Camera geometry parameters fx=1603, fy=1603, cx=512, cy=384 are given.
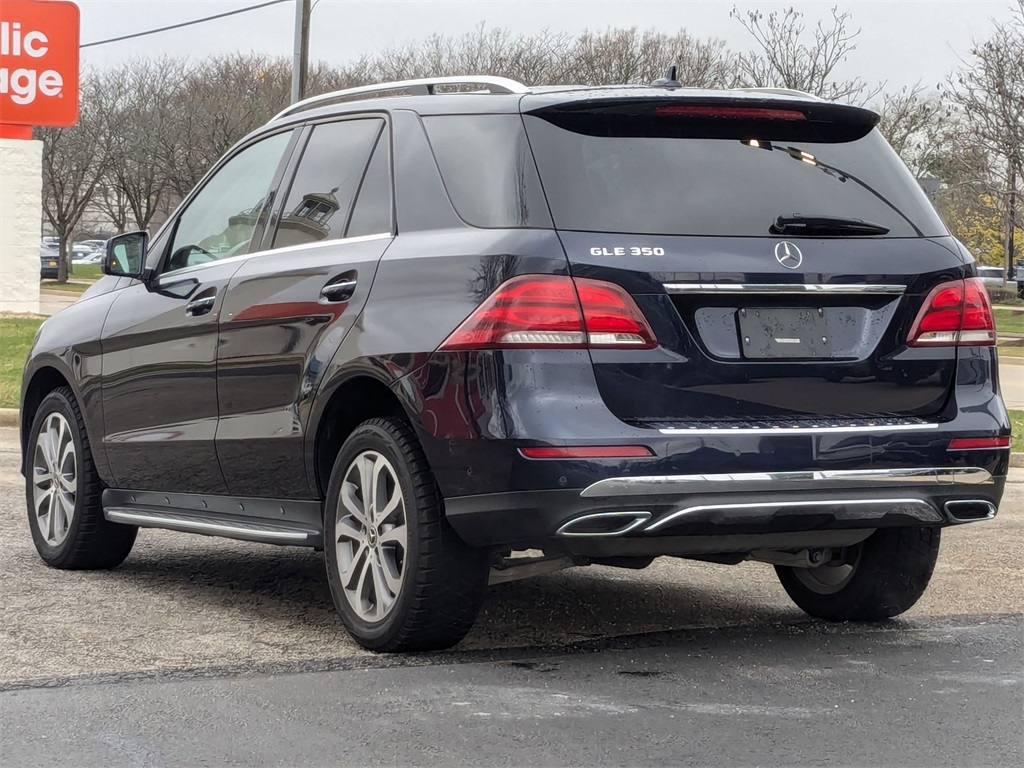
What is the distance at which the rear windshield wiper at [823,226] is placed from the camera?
486 centimetres

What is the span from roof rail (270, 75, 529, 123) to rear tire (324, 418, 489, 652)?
3.74 ft

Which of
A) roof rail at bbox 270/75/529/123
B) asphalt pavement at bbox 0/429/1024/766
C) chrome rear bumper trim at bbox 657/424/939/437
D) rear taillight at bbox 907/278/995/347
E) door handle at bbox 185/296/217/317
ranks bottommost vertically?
asphalt pavement at bbox 0/429/1024/766

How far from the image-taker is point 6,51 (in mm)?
24266

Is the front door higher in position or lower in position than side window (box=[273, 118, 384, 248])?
lower

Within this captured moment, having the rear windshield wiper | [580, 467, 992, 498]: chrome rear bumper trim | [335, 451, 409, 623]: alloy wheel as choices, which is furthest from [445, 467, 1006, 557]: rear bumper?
the rear windshield wiper

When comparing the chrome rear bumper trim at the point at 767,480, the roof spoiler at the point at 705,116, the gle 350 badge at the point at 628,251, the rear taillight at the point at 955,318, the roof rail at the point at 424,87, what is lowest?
the chrome rear bumper trim at the point at 767,480

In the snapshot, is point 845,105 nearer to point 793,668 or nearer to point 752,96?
point 752,96

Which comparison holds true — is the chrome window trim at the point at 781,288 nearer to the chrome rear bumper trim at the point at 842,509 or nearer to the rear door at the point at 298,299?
the chrome rear bumper trim at the point at 842,509

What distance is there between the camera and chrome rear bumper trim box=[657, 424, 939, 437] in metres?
4.54

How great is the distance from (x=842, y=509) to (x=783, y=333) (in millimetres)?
543

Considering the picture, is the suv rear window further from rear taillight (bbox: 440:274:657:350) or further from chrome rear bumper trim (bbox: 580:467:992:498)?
chrome rear bumper trim (bbox: 580:467:992:498)

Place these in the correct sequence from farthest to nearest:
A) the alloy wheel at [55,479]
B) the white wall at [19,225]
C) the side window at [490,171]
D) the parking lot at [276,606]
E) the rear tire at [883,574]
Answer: the white wall at [19,225] → the alloy wheel at [55,479] → the rear tire at [883,574] → the parking lot at [276,606] → the side window at [490,171]

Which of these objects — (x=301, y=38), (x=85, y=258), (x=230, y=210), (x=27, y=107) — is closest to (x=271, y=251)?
(x=230, y=210)

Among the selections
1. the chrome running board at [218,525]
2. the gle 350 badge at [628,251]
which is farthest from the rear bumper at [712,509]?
the chrome running board at [218,525]
